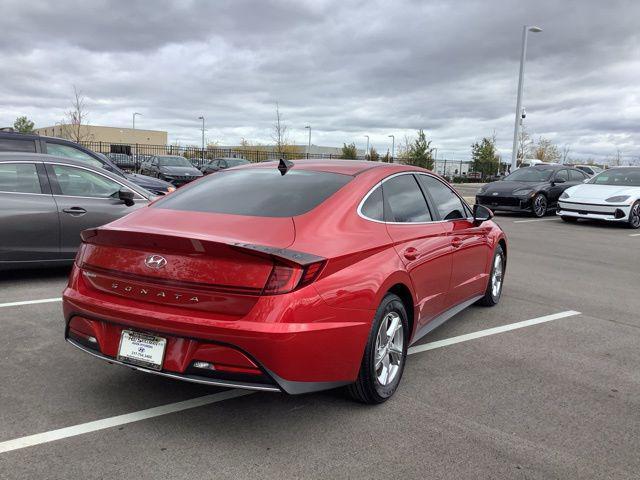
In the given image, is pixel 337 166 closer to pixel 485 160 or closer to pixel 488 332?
pixel 488 332

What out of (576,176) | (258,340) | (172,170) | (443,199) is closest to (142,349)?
(258,340)

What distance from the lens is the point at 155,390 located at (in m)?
3.67

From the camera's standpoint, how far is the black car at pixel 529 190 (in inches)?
628

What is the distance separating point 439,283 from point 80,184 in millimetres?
4621

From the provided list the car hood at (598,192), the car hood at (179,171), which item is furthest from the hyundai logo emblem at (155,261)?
the car hood at (179,171)

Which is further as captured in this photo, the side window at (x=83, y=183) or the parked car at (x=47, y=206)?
the side window at (x=83, y=183)

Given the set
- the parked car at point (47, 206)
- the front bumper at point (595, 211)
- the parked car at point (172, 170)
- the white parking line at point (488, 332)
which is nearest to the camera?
the white parking line at point (488, 332)

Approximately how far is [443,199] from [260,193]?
1887 millimetres

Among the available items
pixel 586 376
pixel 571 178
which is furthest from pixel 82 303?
pixel 571 178

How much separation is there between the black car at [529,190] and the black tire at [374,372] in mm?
13300

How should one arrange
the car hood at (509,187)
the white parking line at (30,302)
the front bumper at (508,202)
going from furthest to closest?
the car hood at (509,187)
the front bumper at (508,202)
the white parking line at (30,302)

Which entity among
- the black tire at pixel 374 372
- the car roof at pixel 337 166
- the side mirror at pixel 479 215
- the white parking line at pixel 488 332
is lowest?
the white parking line at pixel 488 332

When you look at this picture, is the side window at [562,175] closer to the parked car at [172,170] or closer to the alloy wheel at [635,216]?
the alloy wheel at [635,216]

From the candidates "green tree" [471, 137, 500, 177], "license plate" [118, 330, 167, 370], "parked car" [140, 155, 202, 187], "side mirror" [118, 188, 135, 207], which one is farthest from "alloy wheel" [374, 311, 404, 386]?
"green tree" [471, 137, 500, 177]
